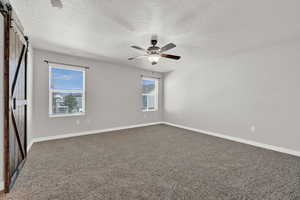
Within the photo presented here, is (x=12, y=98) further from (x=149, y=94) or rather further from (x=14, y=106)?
(x=149, y=94)

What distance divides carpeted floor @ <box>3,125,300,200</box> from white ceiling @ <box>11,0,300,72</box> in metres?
2.45

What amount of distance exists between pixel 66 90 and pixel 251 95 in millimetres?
5270

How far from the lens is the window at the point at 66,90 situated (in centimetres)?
382

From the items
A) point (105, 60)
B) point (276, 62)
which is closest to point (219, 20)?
point (276, 62)

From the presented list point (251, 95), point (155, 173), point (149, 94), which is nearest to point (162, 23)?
point (155, 173)

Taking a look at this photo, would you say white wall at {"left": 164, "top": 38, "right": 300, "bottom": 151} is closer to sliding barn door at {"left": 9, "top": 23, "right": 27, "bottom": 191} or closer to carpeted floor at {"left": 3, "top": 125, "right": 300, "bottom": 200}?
carpeted floor at {"left": 3, "top": 125, "right": 300, "bottom": 200}

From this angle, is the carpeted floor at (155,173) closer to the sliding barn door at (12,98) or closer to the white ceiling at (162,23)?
the sliding barn door at (12,98)

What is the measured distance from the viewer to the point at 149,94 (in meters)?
5.99

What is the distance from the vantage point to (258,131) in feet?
11.1

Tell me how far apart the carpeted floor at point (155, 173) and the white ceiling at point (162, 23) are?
2.45 metres

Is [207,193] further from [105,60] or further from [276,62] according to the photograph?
[105,60]

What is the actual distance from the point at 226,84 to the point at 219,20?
241 cm

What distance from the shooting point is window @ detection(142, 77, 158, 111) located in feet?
19.2

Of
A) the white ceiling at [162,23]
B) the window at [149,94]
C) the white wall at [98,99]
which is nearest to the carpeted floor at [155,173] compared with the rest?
the white wall at [98,99]
